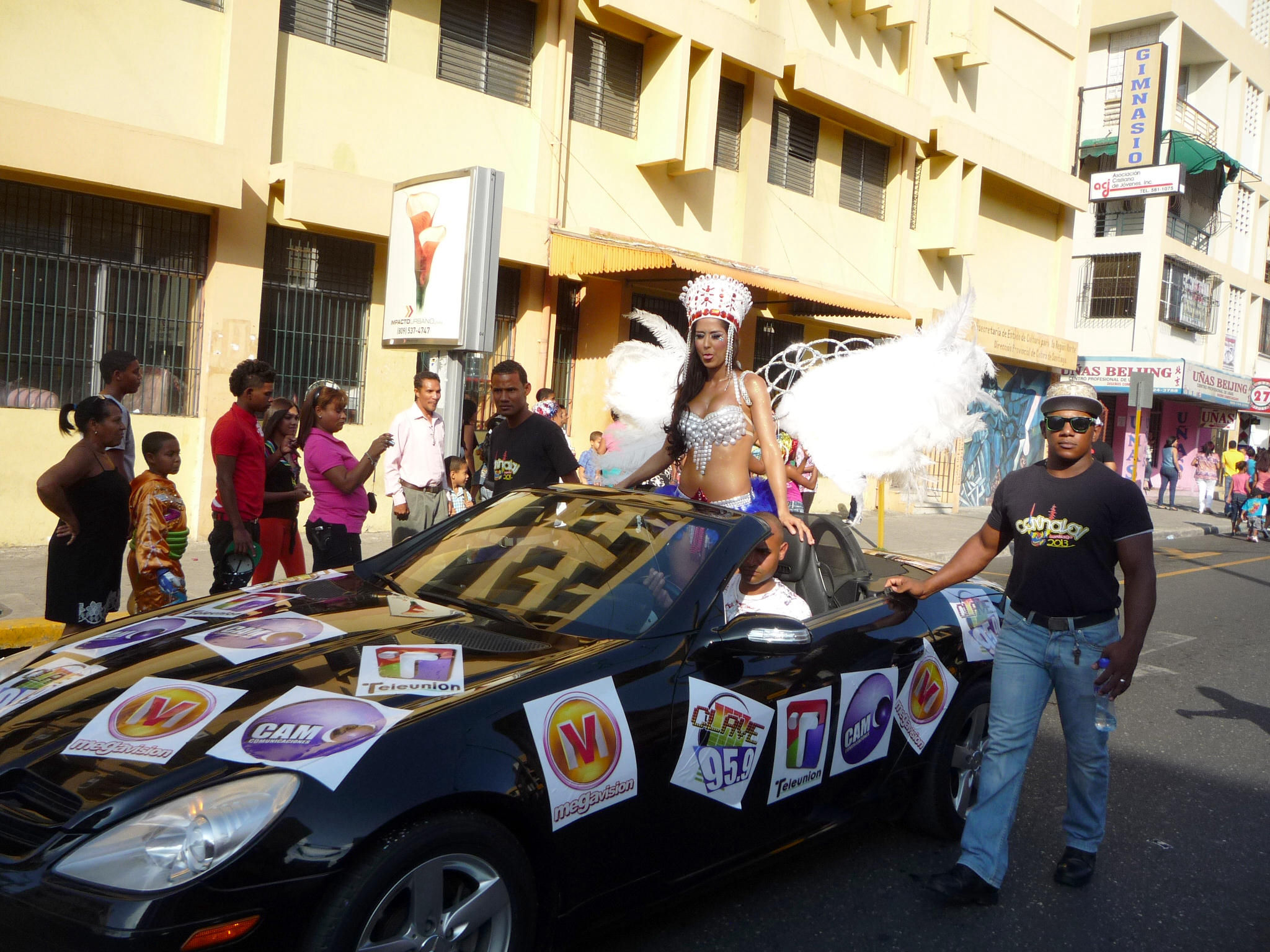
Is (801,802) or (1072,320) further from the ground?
(1072,320)

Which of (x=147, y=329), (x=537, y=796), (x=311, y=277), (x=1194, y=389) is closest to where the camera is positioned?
(x=537, y=796)

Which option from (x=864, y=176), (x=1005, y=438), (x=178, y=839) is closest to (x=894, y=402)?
(x=178, y=839)

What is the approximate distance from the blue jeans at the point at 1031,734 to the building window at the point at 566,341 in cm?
969

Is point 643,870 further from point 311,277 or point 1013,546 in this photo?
point 311,277

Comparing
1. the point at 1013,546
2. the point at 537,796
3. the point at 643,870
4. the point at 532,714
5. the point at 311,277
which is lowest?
the point at 643,870

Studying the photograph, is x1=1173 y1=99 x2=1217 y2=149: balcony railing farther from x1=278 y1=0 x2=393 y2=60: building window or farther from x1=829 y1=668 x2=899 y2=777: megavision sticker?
x1=829 y1=668 x2=899 y2=777: megavision sticker

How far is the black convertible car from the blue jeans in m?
A: 0.30

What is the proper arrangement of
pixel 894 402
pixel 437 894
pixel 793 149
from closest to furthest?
pixel 437 894 → pixel 894 402 → pixel 793 149

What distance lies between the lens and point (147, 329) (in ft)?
31.9

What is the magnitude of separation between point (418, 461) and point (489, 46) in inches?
263

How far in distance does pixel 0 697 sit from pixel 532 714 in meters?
1.48

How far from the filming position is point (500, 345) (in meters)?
12.5

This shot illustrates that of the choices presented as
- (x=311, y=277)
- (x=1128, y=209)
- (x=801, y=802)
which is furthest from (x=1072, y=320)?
(x=801, y=802)

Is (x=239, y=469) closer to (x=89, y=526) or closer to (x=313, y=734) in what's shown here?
(x=89, y=526)
